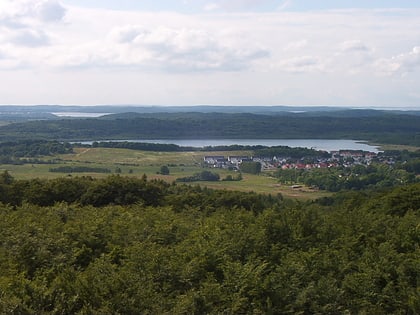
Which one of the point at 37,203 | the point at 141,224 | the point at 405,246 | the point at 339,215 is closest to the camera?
the point at 405,246

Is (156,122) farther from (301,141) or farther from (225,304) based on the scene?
(225,304)

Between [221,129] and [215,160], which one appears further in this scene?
[221,129]

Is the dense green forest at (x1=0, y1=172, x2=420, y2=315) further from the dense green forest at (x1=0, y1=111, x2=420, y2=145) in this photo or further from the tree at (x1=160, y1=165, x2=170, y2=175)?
the dense green forest at (x1=0, y1=111, x2=420, y2=145)

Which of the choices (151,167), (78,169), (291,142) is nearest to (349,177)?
(151,167)

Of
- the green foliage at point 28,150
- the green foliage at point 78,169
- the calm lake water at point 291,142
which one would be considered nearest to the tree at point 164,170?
the green foliage at point 78,169

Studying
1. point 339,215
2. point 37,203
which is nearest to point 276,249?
point 339,215

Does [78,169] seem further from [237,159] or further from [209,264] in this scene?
[209,264]
